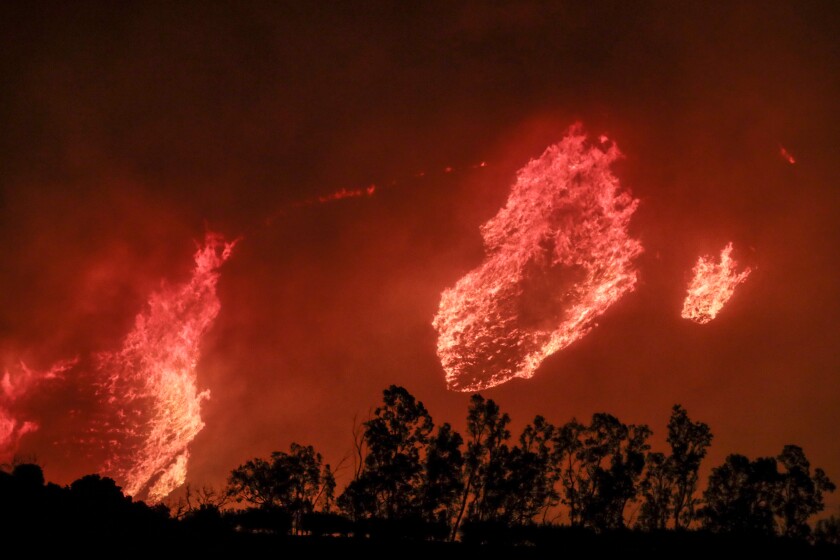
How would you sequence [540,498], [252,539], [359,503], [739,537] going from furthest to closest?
[540,498] → [359,503] → [739,537] → [252,539]

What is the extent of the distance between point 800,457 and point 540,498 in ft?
91.4

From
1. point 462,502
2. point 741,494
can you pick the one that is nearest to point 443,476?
point 462,502

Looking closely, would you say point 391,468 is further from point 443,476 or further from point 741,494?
point 741,494

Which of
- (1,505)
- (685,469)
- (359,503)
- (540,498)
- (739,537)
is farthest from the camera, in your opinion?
(685,469)

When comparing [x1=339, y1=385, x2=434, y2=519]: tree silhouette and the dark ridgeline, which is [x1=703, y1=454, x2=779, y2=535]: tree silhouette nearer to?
the dark ridgeline

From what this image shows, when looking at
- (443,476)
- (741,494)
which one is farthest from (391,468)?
(741,494)

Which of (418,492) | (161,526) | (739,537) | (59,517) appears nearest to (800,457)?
(739,537)

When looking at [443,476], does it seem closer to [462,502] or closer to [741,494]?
[462,502]

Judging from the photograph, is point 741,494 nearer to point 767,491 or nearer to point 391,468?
point 767,491

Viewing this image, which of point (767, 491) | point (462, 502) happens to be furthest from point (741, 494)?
point (462, 502)

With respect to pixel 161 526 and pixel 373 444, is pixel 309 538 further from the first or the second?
pixel 373 444

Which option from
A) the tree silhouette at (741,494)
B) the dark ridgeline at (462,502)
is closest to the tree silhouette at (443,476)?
the dark ridgeline at (462,502)

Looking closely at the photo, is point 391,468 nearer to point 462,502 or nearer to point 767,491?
point 462,502

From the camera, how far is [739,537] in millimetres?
31297
